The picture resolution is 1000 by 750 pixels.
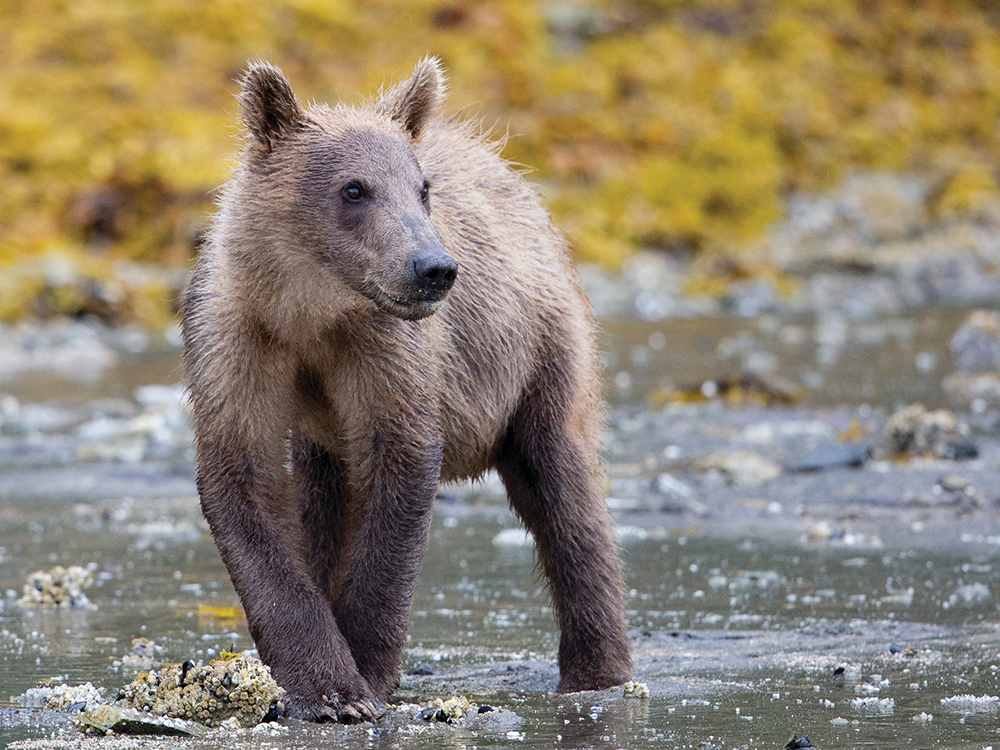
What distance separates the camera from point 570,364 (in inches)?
237

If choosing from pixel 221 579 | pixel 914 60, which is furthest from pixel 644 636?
pixel 914 60

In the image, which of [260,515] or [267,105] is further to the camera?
[267,105]

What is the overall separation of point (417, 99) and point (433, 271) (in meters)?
1.08

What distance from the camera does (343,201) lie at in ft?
16.6

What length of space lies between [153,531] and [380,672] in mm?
3792

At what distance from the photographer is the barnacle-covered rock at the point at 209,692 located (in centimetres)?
473

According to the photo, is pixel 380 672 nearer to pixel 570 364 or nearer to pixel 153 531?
pixel 570 364

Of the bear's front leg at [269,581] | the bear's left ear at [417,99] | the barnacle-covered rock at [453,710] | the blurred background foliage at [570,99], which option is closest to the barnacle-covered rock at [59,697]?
the bear's front leg at [269,581]

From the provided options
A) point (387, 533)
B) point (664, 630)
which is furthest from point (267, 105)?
point (664, 630)

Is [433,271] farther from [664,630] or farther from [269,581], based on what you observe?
[664,630]

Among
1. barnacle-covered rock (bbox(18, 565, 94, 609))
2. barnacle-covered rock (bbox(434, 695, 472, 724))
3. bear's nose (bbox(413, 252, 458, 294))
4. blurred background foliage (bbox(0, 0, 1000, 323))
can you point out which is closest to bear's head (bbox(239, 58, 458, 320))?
bear's nose (bbox(413, 252, 458, 294))

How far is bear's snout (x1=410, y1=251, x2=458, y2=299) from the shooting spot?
4789 mm

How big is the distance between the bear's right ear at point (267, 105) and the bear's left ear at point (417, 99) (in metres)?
0.45

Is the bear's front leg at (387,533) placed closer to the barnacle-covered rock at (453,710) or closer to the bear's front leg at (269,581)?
the bear's front leg at (269,581)
